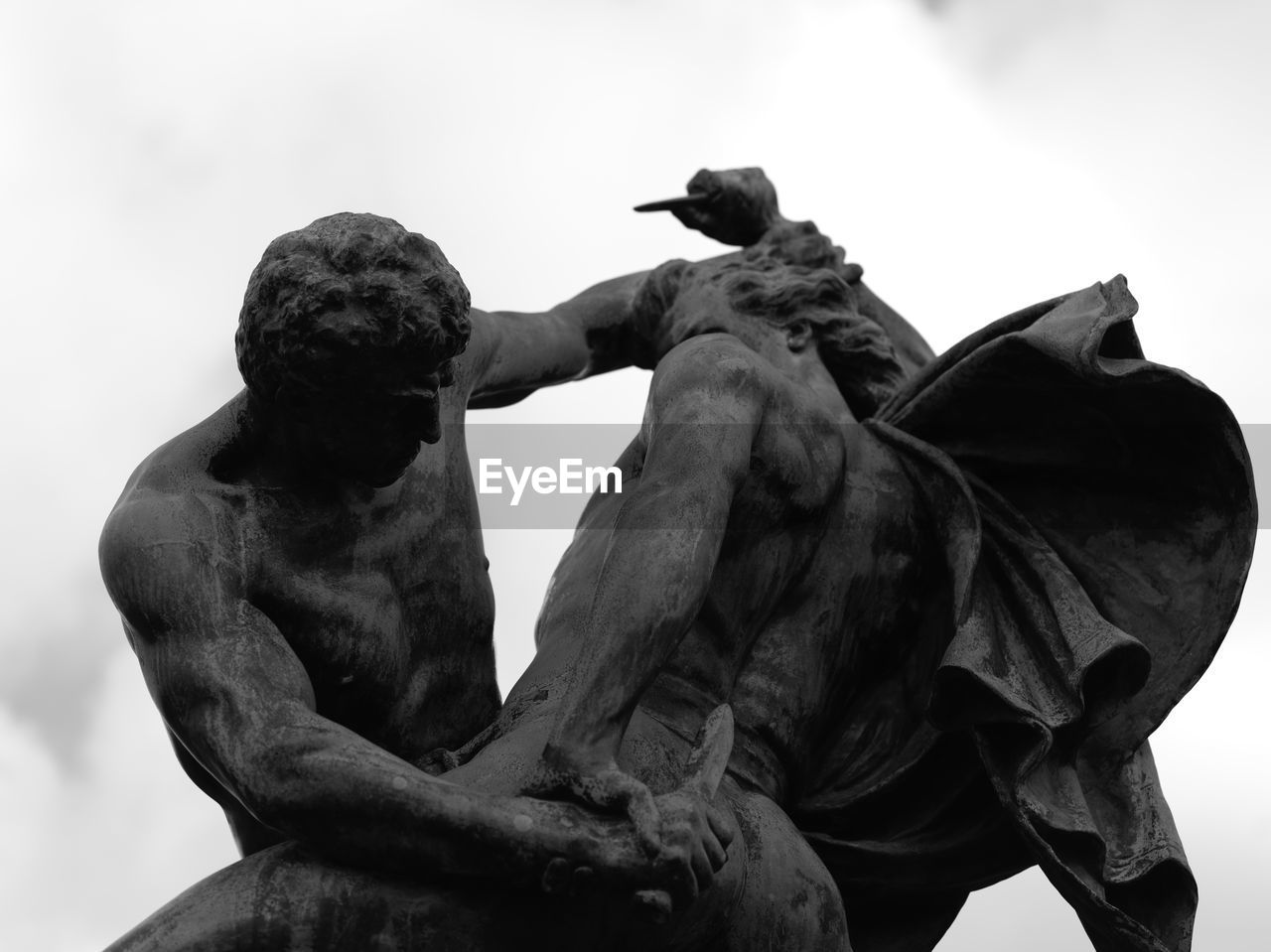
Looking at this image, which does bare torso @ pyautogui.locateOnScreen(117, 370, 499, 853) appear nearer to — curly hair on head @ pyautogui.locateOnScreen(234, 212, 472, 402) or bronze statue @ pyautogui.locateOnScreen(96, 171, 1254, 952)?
bronze statue @ pyautogui.locateOnScreen(96, 171, 1254, 952)

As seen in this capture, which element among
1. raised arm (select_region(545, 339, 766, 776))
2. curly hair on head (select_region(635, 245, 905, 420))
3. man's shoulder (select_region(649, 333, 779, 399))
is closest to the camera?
raised arm (select_region(545, 339, 766, 776))

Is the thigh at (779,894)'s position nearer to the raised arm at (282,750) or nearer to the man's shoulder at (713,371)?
the raised arm at (282,750)

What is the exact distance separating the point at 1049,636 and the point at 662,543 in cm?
109

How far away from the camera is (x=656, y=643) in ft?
16.5

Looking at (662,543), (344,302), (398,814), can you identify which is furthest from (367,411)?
(398,814)

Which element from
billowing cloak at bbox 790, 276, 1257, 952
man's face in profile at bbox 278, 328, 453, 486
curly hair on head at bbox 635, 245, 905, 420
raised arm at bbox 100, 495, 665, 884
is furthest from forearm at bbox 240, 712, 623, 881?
curly hair on head at bbox 635, 245, 905, 420

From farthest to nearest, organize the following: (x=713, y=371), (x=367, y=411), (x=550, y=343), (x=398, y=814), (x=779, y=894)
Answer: (x=550, y=343) → (x=713, y=371) → (x=779, y=894) → (x=367, y=411) → (x=398, y=814)

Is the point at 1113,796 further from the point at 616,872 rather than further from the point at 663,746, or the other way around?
the point at 616,872

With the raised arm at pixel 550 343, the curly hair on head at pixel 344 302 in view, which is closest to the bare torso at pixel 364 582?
the curly hair on head at pixel 344 302

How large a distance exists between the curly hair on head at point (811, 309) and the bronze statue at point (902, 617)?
0.10 ft

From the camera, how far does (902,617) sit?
602 centimetres

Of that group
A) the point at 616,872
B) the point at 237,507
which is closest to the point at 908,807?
the point at 616,872

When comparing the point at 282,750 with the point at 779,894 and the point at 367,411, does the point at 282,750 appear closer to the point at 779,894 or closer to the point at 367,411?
the point at 367,411

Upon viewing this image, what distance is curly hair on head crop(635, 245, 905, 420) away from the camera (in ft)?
21.3
